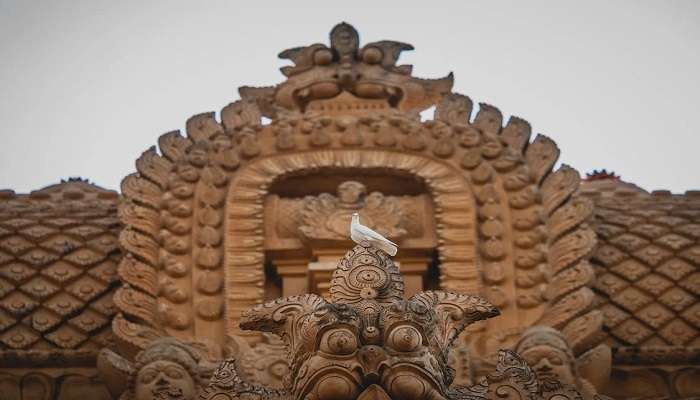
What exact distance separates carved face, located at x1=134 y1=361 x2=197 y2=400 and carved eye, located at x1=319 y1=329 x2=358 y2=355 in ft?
7.61

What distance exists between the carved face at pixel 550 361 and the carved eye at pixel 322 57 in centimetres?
358

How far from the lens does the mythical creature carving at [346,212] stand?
12.5 m

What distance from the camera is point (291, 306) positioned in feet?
30.2

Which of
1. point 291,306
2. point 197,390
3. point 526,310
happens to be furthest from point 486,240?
point 291,306

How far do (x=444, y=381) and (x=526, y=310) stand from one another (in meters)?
3.25

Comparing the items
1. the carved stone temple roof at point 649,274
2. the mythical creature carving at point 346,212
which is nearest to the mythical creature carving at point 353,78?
the mythical creature carving at point 346,212

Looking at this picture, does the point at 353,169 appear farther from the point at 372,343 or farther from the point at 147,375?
the point at 372,343

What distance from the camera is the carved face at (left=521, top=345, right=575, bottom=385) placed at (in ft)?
36.3

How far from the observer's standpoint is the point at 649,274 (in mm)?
12562

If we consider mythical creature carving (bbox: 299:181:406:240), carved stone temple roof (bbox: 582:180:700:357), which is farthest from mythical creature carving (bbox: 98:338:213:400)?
carved stone temple roof (bbox: 582:180:700:357)

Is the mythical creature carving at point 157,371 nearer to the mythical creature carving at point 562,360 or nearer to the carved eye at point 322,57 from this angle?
the mythical creature carving at point 562,360

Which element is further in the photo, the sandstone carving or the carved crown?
the carved crown

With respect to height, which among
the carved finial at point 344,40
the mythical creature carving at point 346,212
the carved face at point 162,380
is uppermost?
the carved finial at point 344,40

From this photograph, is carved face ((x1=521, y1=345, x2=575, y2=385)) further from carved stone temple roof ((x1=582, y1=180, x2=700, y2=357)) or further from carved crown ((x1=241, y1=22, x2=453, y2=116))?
carved crown ((x1=241, y1=22, x2=453, y2=116))
